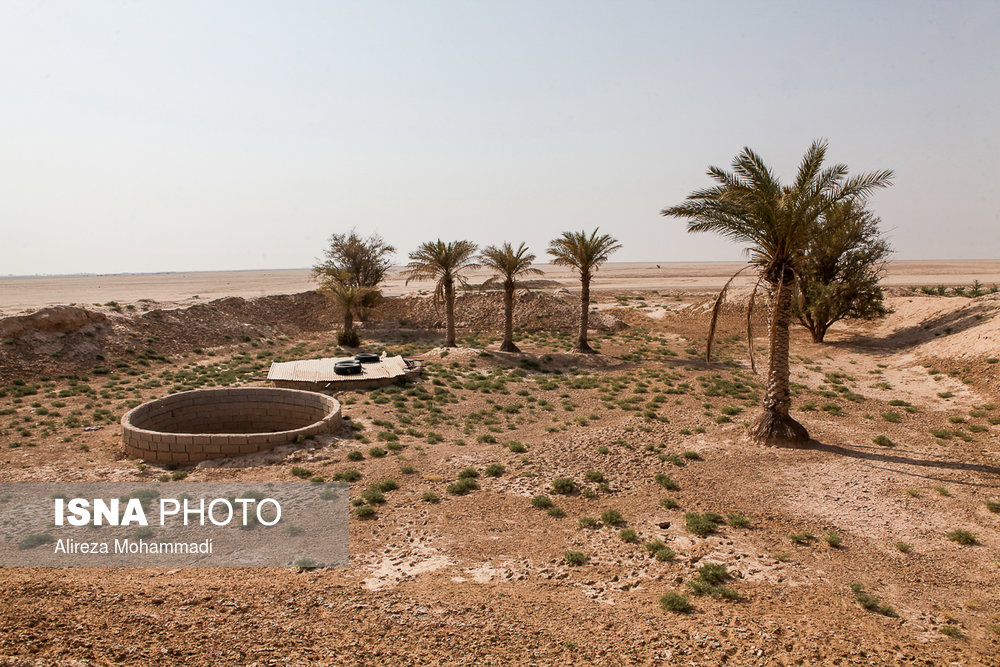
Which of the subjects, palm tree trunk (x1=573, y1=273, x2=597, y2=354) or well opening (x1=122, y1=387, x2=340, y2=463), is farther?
palm tree trunk (x1=573, y1=273, x2=597, y2=354)

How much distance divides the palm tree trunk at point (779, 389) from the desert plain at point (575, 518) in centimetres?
46

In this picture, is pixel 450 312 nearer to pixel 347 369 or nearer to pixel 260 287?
pixel 347 369

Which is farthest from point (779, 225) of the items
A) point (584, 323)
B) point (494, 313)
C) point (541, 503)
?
point (494, 313)

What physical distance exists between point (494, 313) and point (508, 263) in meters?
11.0

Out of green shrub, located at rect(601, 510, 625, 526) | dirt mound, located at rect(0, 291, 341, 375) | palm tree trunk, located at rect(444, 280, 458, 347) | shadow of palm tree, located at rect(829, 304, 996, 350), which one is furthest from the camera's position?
palm tree trunk, located at rect(444, 280, 458, 347)

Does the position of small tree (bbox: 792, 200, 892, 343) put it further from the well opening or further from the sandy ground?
the well opening

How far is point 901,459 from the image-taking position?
13.5 meters

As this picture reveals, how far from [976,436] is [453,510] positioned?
14303 millimetres

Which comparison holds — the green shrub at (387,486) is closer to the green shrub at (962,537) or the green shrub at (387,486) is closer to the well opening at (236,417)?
the well opening at (236,417)

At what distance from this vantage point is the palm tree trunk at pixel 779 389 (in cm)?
1471

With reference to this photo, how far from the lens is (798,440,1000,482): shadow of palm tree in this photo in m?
12.7

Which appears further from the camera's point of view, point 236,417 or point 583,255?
point 583,255

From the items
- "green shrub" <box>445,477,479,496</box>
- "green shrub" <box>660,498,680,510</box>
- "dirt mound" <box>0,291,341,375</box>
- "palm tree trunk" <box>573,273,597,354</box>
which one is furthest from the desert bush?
"dirt mound" <box>0,291,341,375</box>

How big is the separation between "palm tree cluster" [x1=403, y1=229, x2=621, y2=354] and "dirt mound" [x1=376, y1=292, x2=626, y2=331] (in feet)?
23.8
